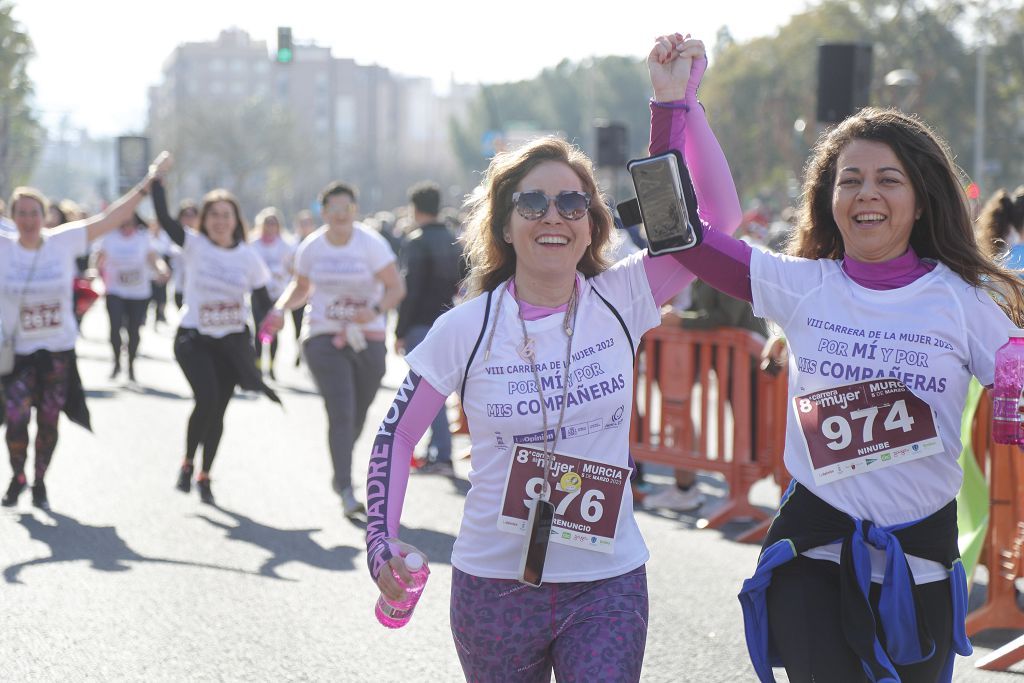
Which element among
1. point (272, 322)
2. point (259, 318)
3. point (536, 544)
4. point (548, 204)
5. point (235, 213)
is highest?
point (548, 204)

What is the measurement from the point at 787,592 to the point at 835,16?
165 feet

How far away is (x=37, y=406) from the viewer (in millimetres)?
8922

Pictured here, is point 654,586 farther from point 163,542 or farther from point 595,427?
point 595,427

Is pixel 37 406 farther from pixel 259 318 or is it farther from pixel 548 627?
pixel 548 627

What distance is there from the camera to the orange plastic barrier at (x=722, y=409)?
8.30 metres

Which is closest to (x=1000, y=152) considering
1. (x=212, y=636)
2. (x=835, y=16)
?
(x=835, y=16)

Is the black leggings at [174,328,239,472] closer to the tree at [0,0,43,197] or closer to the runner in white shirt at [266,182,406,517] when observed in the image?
the runner in white shirt at [266,182,406,517]

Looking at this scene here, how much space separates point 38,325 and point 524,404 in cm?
626

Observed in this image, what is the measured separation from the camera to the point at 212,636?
5.89 metres

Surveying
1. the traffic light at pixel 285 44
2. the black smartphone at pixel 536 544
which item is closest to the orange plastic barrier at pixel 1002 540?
the black smartphone at pixel 536 544

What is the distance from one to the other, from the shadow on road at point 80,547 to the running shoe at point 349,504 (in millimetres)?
1340

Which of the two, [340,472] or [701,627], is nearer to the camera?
[701,627]

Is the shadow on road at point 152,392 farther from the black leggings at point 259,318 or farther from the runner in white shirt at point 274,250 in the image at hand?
the runner in white shirt at point 274,250

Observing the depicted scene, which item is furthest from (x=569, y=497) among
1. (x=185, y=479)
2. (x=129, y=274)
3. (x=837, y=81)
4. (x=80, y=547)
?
(x=129, y=274)
